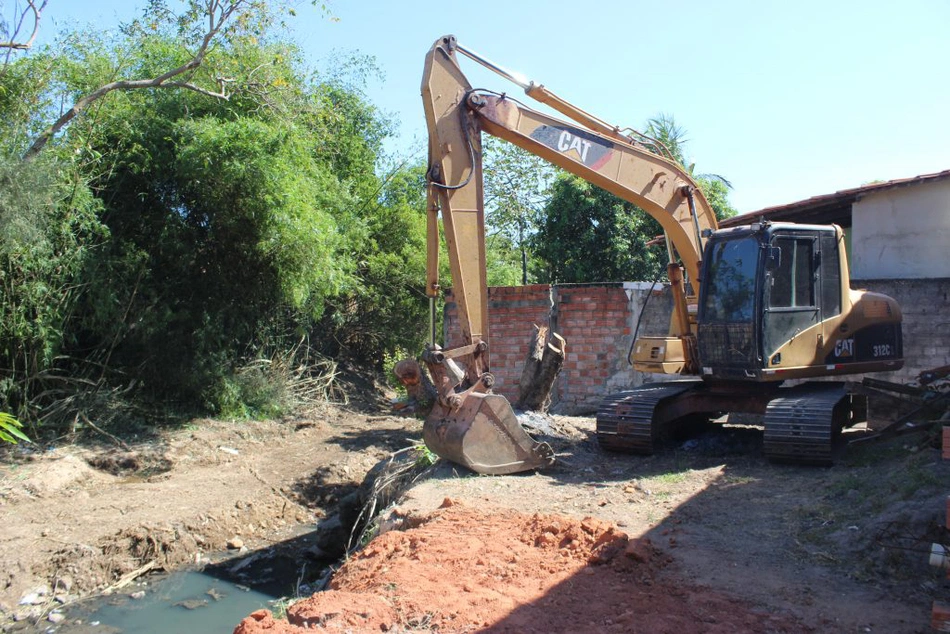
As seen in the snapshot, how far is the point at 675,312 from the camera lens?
338 inches

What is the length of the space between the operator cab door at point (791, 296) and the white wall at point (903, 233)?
15.2ft

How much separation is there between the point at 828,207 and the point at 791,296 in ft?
18.8

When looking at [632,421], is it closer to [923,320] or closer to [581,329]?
[581,329]

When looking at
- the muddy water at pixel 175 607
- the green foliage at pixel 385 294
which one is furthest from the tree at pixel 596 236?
the muddy water at pixel 175 607

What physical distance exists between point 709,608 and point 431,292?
3.66m

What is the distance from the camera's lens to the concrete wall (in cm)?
1195

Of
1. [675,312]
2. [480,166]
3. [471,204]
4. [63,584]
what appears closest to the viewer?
[63,584]

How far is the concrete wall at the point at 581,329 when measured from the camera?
12.0m

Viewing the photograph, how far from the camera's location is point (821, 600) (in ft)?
14.1

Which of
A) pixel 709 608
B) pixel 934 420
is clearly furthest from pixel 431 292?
pixel 934 420

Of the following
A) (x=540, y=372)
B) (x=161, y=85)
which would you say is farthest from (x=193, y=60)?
(x=540, y=372)

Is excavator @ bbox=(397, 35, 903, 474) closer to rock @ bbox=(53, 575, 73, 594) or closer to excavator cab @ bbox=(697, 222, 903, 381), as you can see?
excavator cab @ bbox=(697, 222, 903, 381)

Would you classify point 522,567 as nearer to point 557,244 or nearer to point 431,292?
point 431,292

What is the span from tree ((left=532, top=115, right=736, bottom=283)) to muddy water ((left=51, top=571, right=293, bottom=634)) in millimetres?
11246
